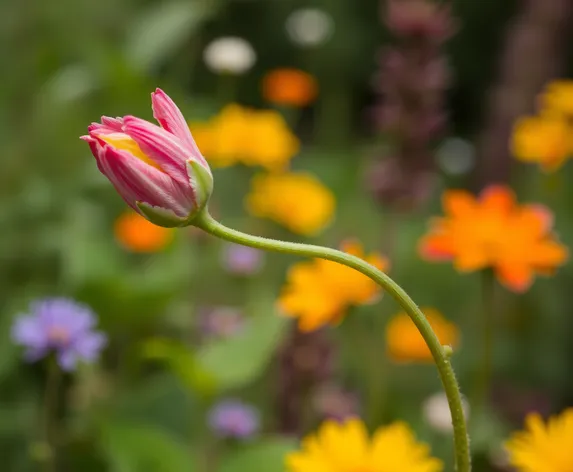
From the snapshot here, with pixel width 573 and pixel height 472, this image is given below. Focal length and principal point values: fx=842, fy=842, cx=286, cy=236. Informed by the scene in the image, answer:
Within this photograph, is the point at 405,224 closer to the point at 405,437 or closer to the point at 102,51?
the point at 102,51

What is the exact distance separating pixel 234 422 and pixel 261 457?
68 millimetres

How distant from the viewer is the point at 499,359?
1.03 metres

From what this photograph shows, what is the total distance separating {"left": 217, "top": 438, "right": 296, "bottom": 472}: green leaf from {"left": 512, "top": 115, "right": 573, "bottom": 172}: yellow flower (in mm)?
329

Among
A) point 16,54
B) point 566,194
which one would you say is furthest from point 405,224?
point 16,54

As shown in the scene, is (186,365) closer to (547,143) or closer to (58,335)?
(58,335)

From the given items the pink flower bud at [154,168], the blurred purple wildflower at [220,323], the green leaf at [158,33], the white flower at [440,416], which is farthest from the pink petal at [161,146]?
the green leaf at [158,33]

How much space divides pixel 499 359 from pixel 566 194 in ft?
1.47

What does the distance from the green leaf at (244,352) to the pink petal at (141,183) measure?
0.31 metres

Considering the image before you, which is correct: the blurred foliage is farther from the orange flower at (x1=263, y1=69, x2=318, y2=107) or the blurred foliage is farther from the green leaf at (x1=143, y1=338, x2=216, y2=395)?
the orange flower at (x1=263, y1=69, x2=318, y2=107)

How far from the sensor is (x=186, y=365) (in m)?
0.57

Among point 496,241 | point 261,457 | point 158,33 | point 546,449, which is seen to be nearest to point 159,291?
point 261,457

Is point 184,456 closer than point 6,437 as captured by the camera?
Yes

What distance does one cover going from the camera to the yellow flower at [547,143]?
72 centimetres

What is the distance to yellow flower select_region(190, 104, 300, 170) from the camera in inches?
36.4
